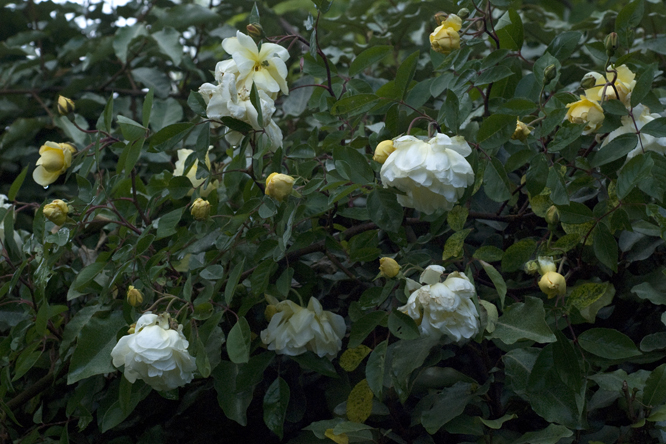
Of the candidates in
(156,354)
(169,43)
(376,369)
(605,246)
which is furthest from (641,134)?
(169,43)

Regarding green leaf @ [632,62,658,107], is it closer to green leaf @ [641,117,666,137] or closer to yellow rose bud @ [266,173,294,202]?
green leaf @ [641,117,666,137]

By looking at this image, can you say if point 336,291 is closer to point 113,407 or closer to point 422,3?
point 113,407

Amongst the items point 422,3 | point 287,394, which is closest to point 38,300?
point 287,394

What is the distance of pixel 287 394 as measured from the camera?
86cm

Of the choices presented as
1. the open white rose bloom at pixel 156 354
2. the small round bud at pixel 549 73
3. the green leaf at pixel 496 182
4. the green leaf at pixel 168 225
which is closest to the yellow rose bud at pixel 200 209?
the green leaf at pixel 168 225

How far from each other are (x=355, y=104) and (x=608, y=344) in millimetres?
458

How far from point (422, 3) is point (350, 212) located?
828 mm

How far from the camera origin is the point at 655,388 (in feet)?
2.50

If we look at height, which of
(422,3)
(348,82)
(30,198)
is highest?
(348,82)

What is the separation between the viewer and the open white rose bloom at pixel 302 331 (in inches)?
32.5

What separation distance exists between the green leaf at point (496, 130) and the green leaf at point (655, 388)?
35 centimetres

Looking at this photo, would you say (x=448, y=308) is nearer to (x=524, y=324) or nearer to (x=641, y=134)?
(x=524, y=324)

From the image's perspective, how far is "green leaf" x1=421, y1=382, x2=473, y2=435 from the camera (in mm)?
793

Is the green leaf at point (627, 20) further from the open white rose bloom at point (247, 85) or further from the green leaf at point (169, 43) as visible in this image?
the green leaf at point (169, 43)
